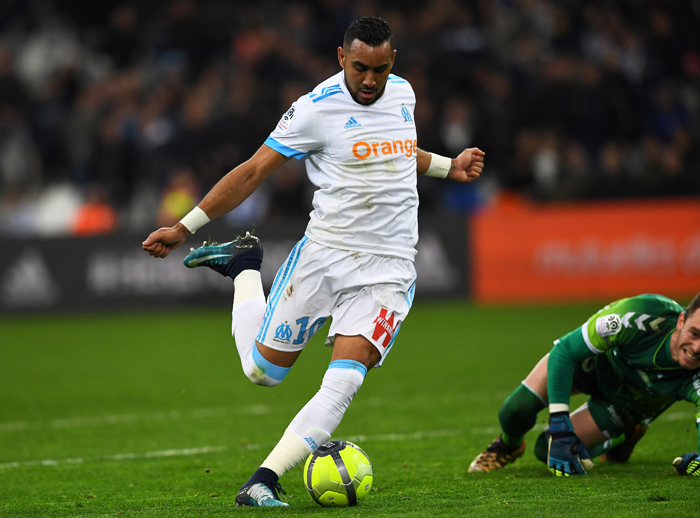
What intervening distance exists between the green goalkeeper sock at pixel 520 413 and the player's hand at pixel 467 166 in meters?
1.35

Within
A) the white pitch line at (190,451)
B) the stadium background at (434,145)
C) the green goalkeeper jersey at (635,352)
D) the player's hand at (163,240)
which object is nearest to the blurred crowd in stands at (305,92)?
the stadium background at (434,145)

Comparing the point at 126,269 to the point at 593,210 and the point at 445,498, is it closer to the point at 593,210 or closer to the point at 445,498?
the point at 593,210

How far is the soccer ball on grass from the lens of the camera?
15.2 ft

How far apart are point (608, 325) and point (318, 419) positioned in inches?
69.2

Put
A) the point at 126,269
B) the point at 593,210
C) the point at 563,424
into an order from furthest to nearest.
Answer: the point at 126,269 < the point at 593,210 < the point at 563,424

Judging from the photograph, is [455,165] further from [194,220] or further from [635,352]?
[194,220]

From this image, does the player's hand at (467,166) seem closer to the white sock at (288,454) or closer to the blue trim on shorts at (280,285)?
the blue trim on shorts at (280,285)

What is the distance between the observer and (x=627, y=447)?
19.1 ft

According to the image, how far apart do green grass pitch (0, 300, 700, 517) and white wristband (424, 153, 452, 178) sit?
1838 millimetres

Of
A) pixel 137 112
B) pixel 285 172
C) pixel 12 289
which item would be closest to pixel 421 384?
pixel 285 172

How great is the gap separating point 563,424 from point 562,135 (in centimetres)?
1196

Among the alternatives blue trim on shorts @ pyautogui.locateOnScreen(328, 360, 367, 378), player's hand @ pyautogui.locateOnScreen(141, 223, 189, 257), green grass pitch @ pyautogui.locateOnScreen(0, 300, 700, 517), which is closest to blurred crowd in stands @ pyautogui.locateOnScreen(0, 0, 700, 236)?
green grass pitch @ pyautogui.locateOnScreen(0, 300, 700, 517)

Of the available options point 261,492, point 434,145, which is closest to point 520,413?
point 261,492

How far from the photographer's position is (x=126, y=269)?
16.1 metres
